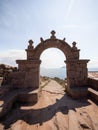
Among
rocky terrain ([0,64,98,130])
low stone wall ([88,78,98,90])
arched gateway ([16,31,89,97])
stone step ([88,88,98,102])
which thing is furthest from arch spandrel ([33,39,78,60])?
rocky terrain ([0,64,98,130])

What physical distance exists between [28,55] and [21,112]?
404 centimetres

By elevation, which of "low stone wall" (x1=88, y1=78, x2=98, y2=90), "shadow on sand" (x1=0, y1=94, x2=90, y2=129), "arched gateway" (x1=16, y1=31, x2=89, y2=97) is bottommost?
"shadow on sand" (x1=0, y1=94, x2=90, y2=129)

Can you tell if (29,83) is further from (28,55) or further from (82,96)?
(82,96)

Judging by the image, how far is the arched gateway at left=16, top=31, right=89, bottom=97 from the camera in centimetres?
852

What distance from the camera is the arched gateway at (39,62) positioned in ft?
28.0

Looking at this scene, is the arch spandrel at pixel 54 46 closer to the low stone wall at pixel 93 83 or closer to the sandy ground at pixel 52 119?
the low stone wall at pixel 93 83

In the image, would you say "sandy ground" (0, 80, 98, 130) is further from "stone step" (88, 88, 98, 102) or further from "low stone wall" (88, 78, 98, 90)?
"low stone wall" (88, 78, 98, 90)

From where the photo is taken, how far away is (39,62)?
28.5ft

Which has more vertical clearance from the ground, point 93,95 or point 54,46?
point 54,46

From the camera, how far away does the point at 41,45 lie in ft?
28.0

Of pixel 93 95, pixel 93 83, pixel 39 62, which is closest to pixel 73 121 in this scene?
pixel 93 95

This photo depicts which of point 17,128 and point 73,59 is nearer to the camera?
point 17,128

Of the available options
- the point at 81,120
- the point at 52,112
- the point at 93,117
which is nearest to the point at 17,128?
the point at 52,112

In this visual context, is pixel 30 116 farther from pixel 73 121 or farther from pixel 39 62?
pixel 39 62
